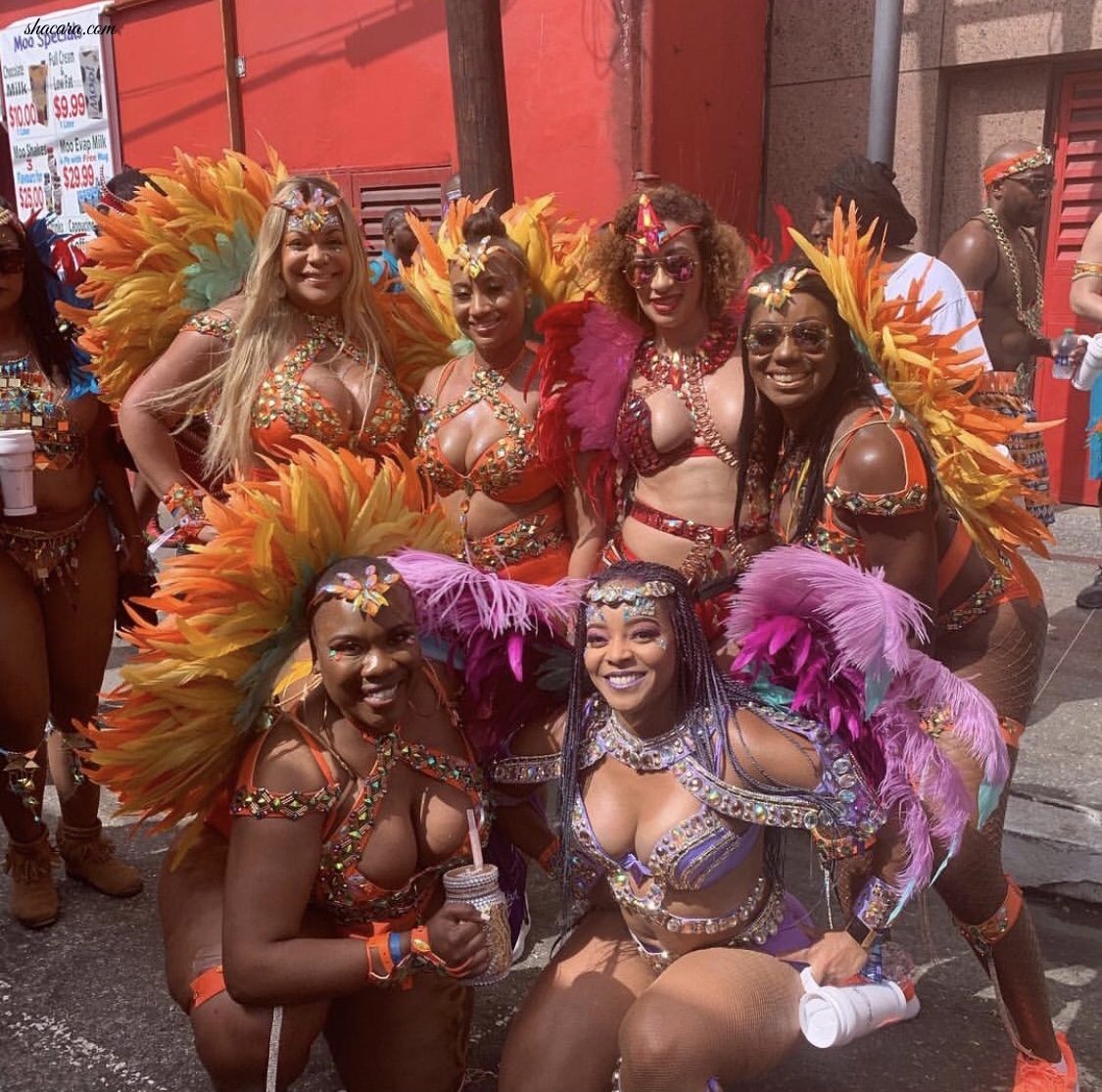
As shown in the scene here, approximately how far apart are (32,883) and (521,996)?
1473mm

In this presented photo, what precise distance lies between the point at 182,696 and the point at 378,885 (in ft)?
1.75

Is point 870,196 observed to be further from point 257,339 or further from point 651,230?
point 257,339

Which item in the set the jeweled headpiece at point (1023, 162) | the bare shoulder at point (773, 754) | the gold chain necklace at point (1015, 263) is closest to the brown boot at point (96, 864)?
the bare shoulder at point (773, 754)

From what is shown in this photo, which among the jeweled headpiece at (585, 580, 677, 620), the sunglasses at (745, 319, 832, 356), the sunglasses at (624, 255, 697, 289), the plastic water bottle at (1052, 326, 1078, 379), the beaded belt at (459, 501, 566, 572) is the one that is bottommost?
the beaded belt at (459, 501, 566, 572)

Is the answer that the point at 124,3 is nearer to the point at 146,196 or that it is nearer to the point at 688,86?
the point at 688,86

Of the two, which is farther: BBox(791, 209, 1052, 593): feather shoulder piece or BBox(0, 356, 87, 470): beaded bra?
BBox(0, 356, 87, 470): beaded bra

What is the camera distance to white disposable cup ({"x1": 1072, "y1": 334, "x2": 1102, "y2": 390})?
456 cm

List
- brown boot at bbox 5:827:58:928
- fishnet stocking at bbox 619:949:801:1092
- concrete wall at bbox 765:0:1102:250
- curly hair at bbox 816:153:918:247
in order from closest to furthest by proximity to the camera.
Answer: fishnet stocking at bbox 619:949:801:1092 → brown boot at bbox 5:827:58:928 → curly hair at bbox 816:153:918:247 → concrete wall at bbox 765:0:1102:250

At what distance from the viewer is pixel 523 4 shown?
6535 mm

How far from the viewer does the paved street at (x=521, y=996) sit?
2600 mm

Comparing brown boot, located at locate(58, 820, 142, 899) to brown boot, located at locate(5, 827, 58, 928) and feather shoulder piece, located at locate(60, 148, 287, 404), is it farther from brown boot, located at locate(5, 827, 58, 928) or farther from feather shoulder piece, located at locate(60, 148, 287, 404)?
feather shoulder piece, located at locate(60, 148, 287, 404)

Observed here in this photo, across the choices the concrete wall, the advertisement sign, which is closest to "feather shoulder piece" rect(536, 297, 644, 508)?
the concrete wall

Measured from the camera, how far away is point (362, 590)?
2164 millimetres

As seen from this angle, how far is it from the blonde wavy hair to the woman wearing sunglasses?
81 cm
